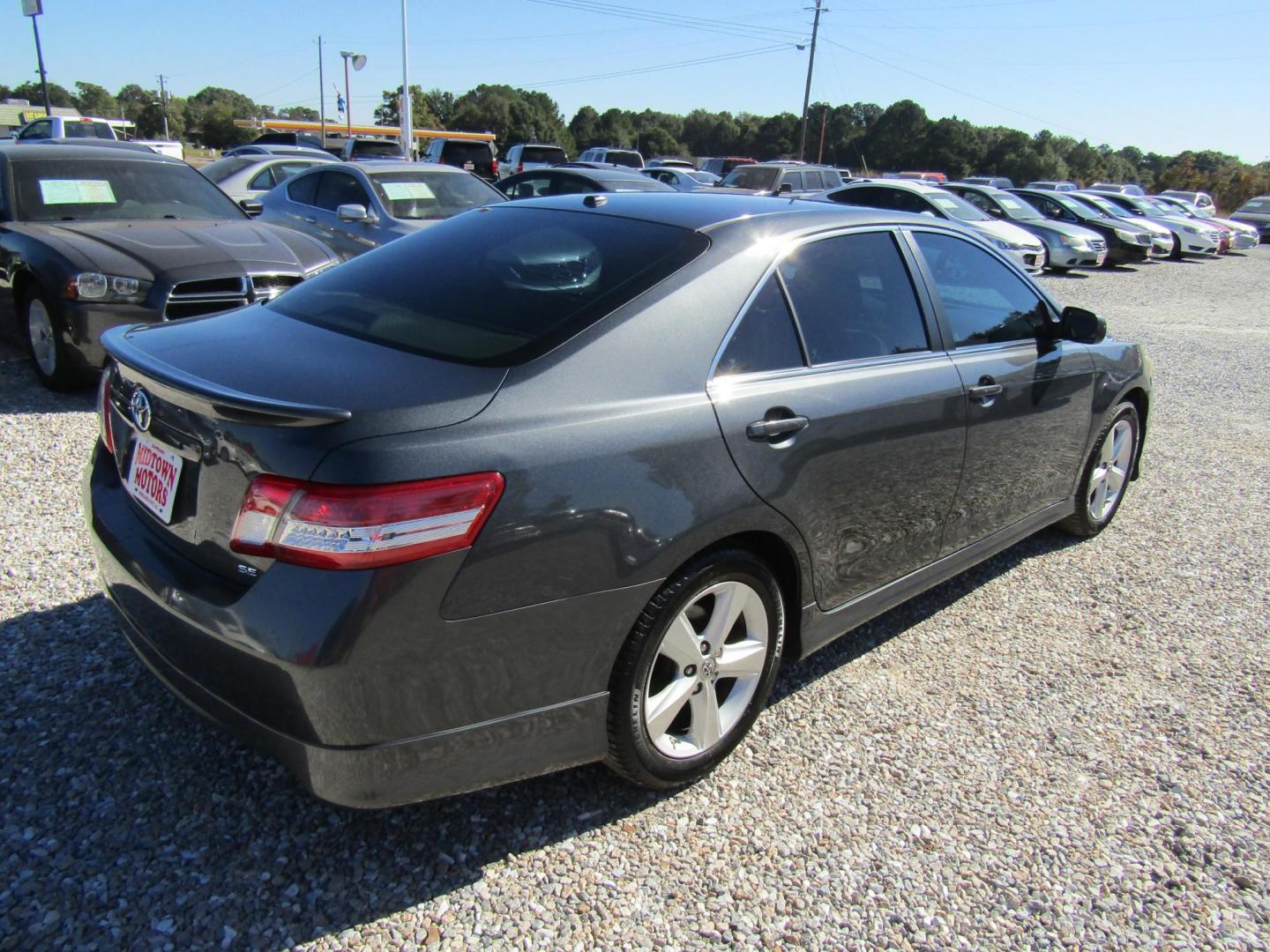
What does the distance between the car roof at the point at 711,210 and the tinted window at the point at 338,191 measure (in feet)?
22.1

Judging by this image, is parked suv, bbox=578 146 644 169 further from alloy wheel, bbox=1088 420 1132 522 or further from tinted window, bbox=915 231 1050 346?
tinted window, bbox=915 231 1050 346

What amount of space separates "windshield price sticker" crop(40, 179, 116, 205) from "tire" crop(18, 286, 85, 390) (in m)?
0.95

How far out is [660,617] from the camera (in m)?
2.35

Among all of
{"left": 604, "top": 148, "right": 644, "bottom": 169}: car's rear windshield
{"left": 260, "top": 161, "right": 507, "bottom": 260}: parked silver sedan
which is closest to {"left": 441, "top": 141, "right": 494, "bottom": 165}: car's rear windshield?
{"left": 604, "top": 148, "right": 644, "bottom": 169}: car's rear windshield

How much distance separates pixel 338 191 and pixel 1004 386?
8.16 metres

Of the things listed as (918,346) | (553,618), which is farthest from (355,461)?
(918,346)

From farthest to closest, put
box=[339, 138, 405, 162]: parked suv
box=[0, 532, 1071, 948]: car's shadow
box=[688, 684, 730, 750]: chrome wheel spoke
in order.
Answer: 1. box=[339, 138, 405, 162]: parked suv
2. box=[688, 684, 730, 750]: chrome wheel spoke
3. box=[0, 532, 1071, 948]: car's shadow

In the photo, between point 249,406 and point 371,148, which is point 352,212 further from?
point 371,148

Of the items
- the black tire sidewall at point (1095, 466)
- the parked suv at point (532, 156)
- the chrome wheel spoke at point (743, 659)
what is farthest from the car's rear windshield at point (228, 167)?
the chrome wheel spoke at point (743, 659)

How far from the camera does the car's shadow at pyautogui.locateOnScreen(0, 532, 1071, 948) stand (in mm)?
2111

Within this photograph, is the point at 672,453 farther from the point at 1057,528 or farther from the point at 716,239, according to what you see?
the point at 1057,528

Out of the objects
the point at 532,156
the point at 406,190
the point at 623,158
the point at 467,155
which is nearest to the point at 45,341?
the point at 406,190

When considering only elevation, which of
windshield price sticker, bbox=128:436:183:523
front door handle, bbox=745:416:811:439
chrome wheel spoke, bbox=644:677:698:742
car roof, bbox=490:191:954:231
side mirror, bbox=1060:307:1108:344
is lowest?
chrome wheel spoke, bbox=644:677:698:742

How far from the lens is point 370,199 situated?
927cm
